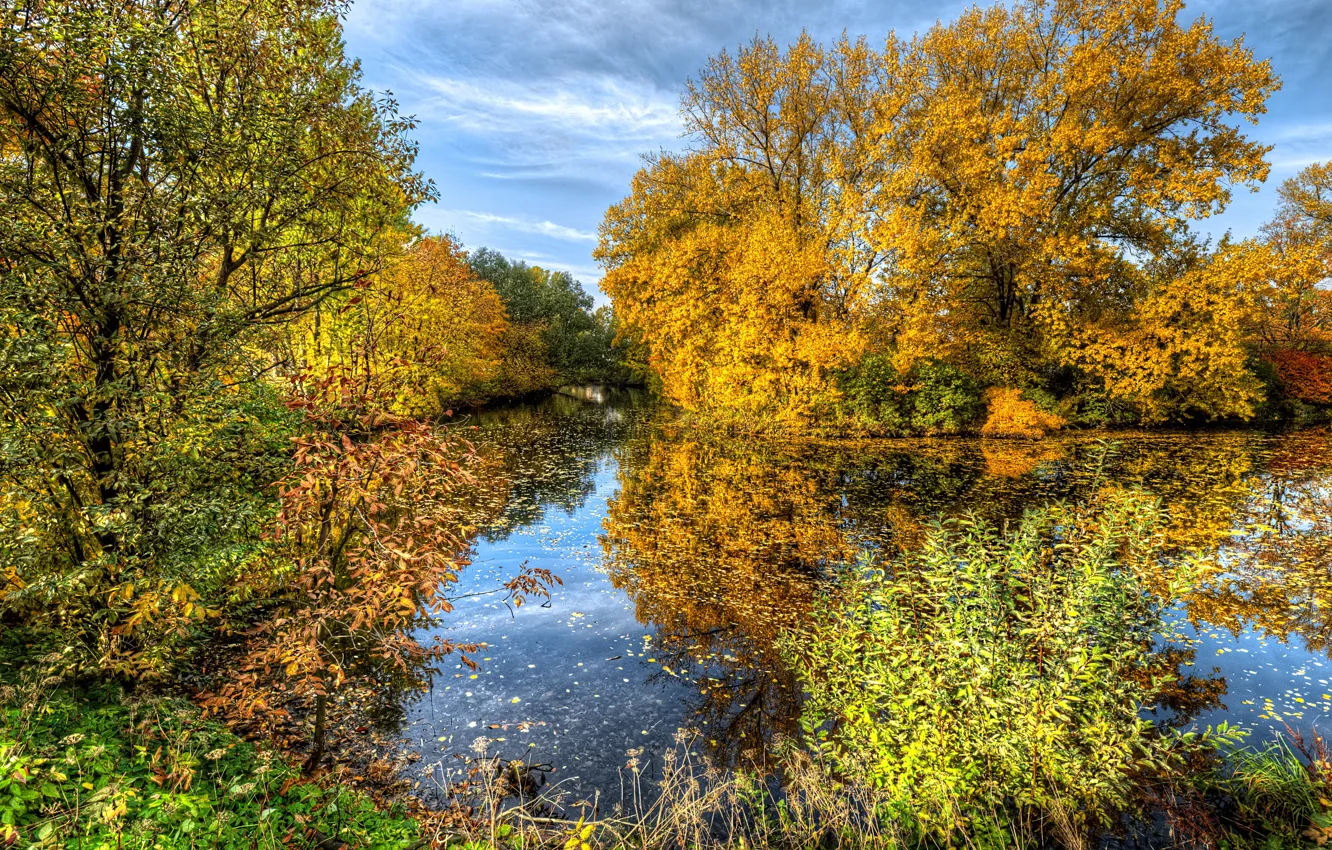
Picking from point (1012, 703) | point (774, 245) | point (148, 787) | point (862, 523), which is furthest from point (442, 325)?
point (1012, 703)

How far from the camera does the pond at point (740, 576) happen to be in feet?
20.2

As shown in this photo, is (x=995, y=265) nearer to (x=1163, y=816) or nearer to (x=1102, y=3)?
(x=1102, y=3)

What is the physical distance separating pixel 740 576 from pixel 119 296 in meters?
8.94

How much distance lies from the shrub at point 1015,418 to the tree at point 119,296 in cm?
2711

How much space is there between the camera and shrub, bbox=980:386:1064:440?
24.8 metres

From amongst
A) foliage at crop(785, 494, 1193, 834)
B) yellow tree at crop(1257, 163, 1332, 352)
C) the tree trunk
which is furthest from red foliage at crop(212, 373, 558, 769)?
yellow tree at crop(1257, 163, 1332, 352)

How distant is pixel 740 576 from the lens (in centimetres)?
1017

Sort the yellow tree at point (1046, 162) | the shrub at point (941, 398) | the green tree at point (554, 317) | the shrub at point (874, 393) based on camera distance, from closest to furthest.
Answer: the yellow tree at point (1046, 162), the shrub at point (941, 398), the shrub at point (874, 393), the green tree at point (554, 317)

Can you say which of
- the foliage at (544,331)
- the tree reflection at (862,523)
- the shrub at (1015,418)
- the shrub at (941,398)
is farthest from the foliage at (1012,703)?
the foliage at (544,331)

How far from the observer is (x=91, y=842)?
3215mm

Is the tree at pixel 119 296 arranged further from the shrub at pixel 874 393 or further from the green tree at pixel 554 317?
the green tree at pixel 554 317

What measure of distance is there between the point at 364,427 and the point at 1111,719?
6512 mm

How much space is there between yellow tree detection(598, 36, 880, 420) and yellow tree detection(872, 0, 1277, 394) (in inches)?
72.4

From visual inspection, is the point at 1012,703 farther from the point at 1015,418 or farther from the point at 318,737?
the point at 1015,418
